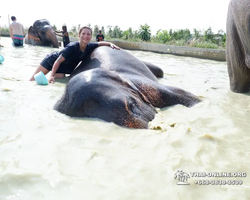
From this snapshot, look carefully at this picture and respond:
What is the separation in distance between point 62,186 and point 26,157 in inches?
15.4

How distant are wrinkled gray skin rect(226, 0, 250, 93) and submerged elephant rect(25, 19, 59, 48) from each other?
10.1 m

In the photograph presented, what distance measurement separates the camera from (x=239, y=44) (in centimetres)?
348

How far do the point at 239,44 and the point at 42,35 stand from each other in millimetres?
10792

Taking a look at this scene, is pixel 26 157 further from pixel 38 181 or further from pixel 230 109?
pixel 230 109

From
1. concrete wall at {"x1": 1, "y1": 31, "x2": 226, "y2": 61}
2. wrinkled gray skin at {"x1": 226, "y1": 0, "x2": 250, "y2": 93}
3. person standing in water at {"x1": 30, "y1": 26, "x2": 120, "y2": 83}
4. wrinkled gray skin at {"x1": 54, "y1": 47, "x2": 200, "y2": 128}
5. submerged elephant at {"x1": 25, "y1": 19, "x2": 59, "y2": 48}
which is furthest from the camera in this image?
submerged elephant at {"x1": 25, "y1": 19, "x2": 59, "y2": 48}

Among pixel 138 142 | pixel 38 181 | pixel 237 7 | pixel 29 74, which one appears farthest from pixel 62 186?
pixel 29 74

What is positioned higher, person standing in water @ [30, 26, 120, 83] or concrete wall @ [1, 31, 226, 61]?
person standing in water @ [30, 26, 120, 83]

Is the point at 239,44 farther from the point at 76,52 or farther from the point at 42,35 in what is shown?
the point at 42,35

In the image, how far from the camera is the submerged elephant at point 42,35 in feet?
40.6

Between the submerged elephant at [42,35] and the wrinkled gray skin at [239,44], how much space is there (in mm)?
10126

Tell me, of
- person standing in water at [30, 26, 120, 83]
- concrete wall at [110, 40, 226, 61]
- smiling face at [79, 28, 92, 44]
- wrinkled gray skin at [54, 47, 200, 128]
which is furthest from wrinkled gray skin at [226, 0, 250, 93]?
concrete wall at [110, 40, 226, 61]

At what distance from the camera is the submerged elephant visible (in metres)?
12.4

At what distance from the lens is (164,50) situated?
12289 mm

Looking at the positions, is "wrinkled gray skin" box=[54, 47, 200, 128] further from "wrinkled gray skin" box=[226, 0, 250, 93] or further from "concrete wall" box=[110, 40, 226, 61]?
"concrete wall" box=[110, 40, 226, 61]
